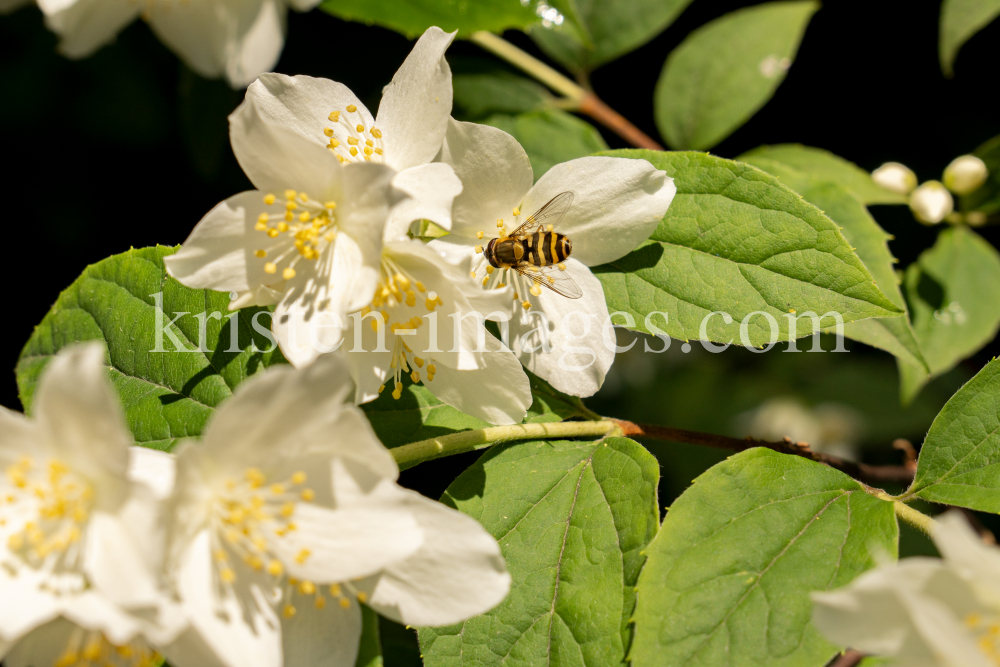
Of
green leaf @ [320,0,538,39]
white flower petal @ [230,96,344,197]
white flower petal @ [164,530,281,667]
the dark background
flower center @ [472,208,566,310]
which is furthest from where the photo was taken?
the dark background

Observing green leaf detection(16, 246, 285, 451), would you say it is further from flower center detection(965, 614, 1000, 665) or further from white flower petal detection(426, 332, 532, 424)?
flower center detection(965, 614, 1000, 665)

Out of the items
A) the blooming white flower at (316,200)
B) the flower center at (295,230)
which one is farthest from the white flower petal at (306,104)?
the flower center at (295,230)

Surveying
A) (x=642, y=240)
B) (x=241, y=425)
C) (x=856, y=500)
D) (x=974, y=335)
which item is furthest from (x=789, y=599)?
(x=974, y=335)

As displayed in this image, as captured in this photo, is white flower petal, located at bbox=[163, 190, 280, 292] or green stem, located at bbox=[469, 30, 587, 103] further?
green stem, located at bbox=[469, 30, 587, 103]

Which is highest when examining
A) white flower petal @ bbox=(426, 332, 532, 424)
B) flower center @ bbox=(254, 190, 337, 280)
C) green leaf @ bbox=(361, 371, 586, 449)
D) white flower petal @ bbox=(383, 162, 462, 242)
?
white flower petal @ bbox=(383, 162, 462, 242)

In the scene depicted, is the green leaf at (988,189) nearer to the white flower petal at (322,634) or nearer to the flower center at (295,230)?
the flower center at (295,230)

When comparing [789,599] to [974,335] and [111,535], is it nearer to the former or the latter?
[111,535]

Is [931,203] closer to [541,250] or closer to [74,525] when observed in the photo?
[541,250]

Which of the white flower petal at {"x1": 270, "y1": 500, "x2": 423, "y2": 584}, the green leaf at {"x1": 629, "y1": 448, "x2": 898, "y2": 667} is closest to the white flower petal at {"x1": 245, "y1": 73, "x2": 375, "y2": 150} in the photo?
the white flower petal at {"x1": 270, "y1": 500, "x2": 423, "y2": 584}
